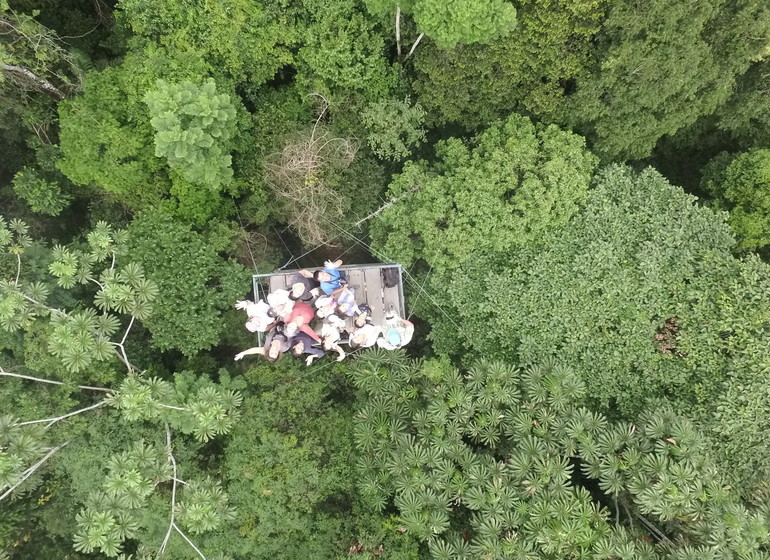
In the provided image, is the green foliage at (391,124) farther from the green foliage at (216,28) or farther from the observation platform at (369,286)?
the observation platform at (369,286)

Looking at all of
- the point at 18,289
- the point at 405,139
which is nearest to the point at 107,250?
the point at 18,289

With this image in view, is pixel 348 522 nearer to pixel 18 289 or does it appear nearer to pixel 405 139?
pixel 18 289

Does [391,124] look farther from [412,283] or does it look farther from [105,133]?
[105,133]

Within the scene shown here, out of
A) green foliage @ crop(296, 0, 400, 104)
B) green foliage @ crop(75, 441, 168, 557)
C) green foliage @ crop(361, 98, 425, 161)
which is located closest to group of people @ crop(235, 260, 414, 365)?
green foliage @ crop(75, 441, 168, 557)

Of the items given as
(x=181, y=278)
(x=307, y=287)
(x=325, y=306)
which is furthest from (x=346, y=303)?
(x=181, y=278)

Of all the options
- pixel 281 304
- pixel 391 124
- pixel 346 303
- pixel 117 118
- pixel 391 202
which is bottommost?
pixel 346 303

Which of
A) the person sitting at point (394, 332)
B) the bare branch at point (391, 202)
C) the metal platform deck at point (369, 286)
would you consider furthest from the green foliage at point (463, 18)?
the person sitting at point (394, 332)
